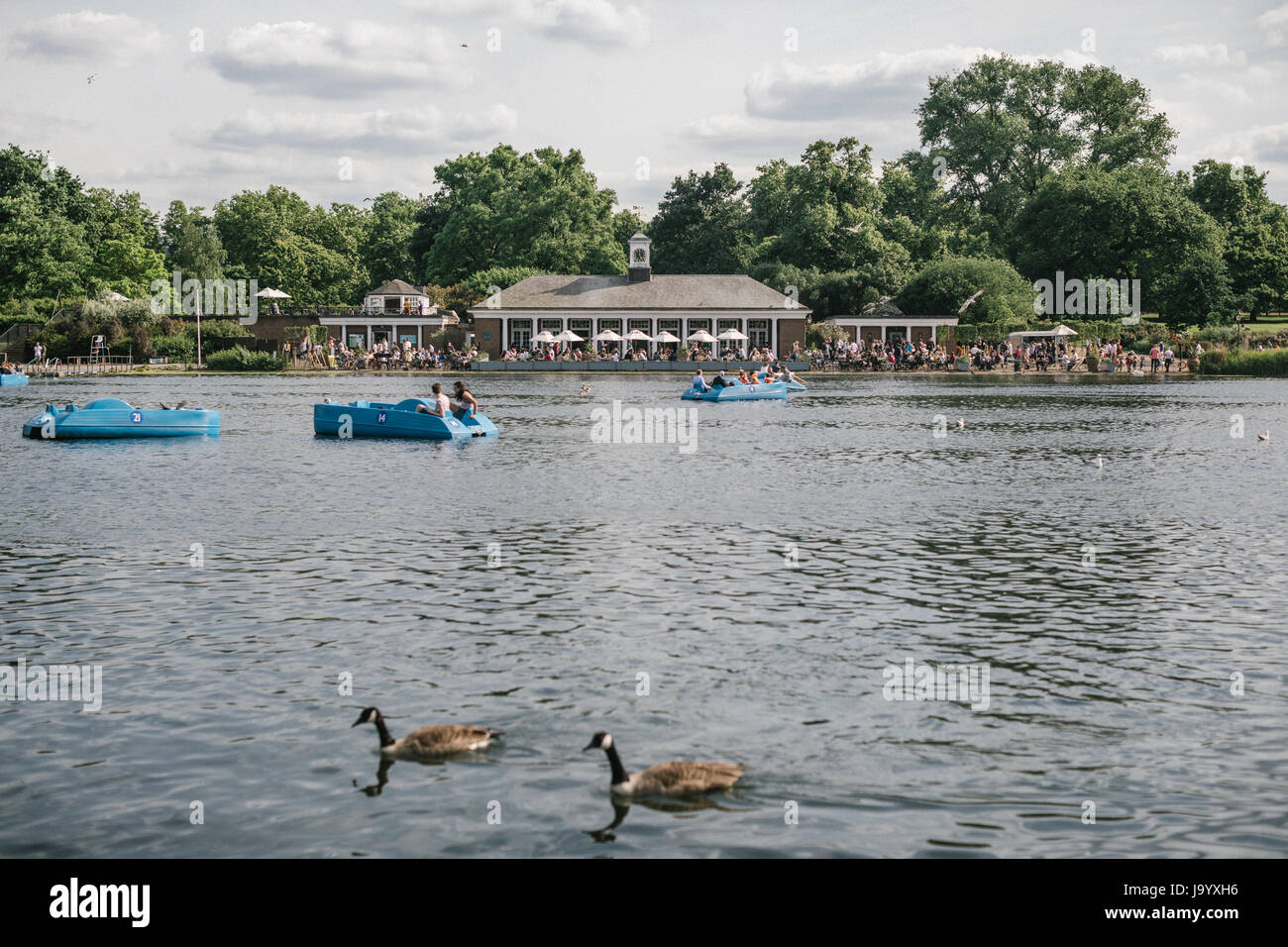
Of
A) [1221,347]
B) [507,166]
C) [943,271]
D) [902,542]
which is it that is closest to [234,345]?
[507,166]

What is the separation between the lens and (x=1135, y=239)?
314 feet

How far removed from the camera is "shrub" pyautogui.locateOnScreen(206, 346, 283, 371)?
279 ft

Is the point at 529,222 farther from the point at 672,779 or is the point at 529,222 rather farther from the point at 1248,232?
the point at 672,779

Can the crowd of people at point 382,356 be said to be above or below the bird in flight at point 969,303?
below

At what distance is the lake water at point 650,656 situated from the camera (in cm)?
838

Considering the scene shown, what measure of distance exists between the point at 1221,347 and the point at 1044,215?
22.9 meters

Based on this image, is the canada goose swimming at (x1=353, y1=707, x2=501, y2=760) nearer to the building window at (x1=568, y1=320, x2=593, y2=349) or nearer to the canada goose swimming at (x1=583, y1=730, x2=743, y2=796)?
the canada goose swimming at (x1=583, y1=730, x2=743, y2=796)

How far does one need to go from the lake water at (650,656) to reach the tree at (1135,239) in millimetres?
72968

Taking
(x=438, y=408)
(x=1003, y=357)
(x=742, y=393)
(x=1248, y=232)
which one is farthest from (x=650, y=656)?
(x=1248, y=232)

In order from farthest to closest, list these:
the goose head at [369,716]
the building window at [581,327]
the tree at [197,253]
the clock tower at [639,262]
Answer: the tree at [197,253] → the clock tower at [639,262] → the building window at [581,327] → the goose head at [369,716]

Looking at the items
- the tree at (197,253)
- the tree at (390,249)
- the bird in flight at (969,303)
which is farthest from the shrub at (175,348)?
the bird in flight at (969,303)

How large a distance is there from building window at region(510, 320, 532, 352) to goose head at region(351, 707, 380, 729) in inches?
3274

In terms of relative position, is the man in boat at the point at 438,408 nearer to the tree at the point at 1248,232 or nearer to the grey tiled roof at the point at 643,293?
the grey tiled roof at the point at 643,293
